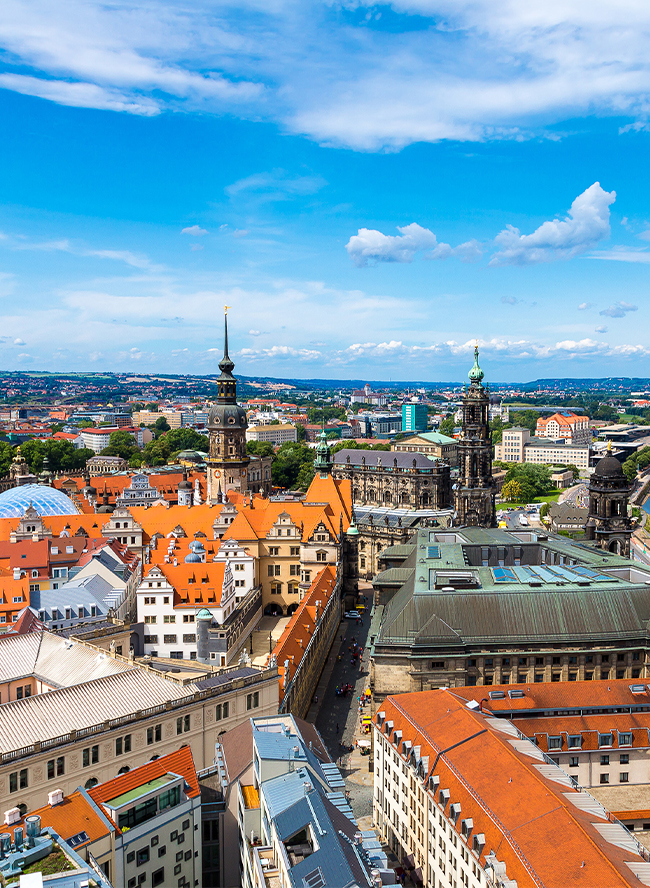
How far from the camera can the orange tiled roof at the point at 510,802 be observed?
28.5 metres

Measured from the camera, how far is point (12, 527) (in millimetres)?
95375

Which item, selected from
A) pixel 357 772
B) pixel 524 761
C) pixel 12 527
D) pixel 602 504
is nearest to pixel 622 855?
pixel 524 761

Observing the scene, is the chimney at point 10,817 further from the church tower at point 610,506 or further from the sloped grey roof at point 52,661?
the church tower at point 610,506

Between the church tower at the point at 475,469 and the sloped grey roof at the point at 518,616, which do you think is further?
the church tower at the point at 475,469

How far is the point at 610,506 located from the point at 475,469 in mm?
32262

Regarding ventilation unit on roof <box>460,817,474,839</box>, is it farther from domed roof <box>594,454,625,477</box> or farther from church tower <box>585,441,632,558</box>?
domed roof <box>594,454,625,477</box>

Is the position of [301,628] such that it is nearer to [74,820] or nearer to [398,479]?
[74,820]

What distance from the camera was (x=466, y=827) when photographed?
113 ft

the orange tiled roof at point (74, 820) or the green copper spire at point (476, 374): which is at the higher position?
the green copper spire at point (476, 374)

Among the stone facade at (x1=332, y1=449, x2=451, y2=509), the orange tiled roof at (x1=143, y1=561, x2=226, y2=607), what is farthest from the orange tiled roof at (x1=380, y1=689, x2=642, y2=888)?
the stone facade at (x1=332, y1=449, x2=451, y2=509)

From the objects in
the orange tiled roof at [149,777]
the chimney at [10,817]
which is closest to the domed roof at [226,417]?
the orange tiled roof at [149,777]

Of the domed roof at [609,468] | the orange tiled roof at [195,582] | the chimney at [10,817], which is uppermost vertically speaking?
the domed roof at [609,468]

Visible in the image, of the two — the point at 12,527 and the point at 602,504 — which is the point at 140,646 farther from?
the point at 602,504

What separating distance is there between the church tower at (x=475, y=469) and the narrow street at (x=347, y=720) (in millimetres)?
38971
